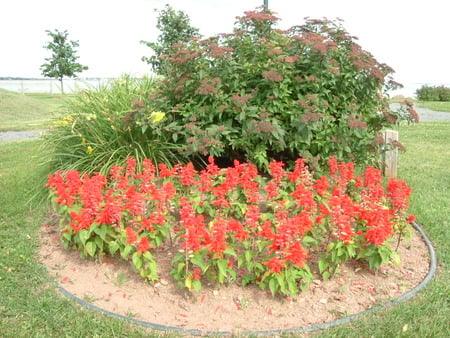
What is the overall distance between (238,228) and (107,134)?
271 cm

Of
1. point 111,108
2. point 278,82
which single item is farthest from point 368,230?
point 111,108

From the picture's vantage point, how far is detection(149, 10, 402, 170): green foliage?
4.07 metres

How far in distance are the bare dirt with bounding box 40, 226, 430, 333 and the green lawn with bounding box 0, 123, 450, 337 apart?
13 centimetres

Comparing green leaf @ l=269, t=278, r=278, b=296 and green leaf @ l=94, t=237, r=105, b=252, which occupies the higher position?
green leaf @ l=94, t=237, r=105, b=252

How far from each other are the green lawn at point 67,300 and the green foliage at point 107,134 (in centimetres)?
67

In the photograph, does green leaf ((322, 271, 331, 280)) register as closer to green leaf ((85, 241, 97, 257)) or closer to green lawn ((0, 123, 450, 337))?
green lawn ((0, 123, 450, 337))

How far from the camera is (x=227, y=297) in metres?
2.90

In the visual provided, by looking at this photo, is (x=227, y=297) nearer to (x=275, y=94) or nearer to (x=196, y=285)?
(x=196, y=285)

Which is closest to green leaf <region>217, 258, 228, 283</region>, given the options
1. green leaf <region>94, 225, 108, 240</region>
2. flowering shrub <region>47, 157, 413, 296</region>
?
flowering shrub <region>47, 157, 413, 296</region>

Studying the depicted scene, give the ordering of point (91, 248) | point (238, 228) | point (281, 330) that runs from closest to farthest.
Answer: point (281, 330) → point (238, 228) → point (91, 248)

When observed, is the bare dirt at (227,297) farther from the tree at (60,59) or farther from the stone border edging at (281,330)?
the tree at (60,59)

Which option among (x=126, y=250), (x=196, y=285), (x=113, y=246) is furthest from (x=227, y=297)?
(x=113, y=246)

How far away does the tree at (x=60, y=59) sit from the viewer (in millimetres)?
28922

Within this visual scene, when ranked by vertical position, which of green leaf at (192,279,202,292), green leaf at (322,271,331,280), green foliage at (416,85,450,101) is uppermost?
green foliage at (416,85,450,101)
